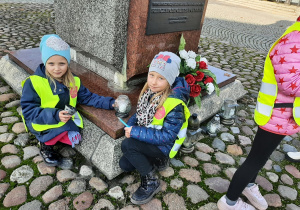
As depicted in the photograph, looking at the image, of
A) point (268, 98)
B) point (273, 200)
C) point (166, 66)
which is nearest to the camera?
point (268, 98)

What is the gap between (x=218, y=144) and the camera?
10.4ft

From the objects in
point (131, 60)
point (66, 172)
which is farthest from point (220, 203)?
point (131, 60)

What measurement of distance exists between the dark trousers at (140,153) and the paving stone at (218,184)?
2.02 ft

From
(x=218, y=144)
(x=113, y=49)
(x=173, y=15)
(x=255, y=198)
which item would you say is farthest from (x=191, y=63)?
(x=255, y=198)

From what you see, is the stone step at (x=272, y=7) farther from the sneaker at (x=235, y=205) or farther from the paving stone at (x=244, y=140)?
the sneaker at (x=235, y=205)

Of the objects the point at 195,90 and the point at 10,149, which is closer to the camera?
the point at 10,149

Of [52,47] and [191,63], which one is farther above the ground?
[52,47]

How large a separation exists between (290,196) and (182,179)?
3.54 feet

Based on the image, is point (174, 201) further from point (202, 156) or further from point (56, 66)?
point (56, 66)

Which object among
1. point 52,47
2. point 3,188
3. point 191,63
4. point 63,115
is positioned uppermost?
point 52,47

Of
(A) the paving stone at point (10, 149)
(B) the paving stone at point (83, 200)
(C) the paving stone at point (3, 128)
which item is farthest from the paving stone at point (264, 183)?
(C) the paving stone at point (3, 128)

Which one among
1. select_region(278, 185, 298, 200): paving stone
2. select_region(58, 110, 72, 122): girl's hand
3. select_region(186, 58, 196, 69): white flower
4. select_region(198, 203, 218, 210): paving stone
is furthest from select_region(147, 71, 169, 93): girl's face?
select_region(278, 185, 298, 200): paving stone

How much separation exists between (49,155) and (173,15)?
85.9 inches

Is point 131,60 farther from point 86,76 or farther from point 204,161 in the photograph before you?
point 204,161
